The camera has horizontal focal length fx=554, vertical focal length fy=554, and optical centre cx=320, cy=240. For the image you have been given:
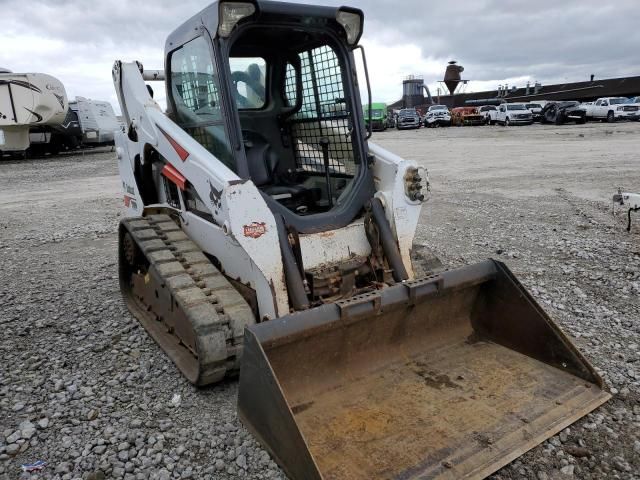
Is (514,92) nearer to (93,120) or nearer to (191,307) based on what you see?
(93,120)

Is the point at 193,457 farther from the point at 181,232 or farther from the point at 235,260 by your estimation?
the point at 181,232

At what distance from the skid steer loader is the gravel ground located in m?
0.19

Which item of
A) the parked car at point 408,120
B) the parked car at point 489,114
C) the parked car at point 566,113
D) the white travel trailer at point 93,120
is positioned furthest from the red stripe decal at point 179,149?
the parked car at point 408,120

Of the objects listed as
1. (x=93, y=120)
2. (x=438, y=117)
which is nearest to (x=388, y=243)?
(x=93, y=120)

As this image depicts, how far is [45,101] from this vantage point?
1892 cm

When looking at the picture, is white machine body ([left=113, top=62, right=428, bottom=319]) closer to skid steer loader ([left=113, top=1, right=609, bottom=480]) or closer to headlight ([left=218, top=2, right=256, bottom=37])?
skid steer loader ([left=113, top=1, right=609, bottom=480])

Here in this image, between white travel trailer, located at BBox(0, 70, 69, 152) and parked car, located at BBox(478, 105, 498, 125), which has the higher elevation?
white travel trailer, located at BBox(0, 70, 69, 152)

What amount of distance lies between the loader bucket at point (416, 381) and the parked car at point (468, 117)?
35.7 meters

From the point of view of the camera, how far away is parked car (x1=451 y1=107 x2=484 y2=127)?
122ft

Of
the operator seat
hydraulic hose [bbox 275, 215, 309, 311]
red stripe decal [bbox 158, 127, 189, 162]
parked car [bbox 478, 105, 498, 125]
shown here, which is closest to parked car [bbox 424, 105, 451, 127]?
parked car [bbox 478, 105, 498, 125]

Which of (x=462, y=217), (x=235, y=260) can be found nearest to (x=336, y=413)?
(x=235, y=260)

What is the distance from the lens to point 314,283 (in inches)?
145

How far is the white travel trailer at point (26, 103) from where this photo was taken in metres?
18.4

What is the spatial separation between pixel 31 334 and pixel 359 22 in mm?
3542
